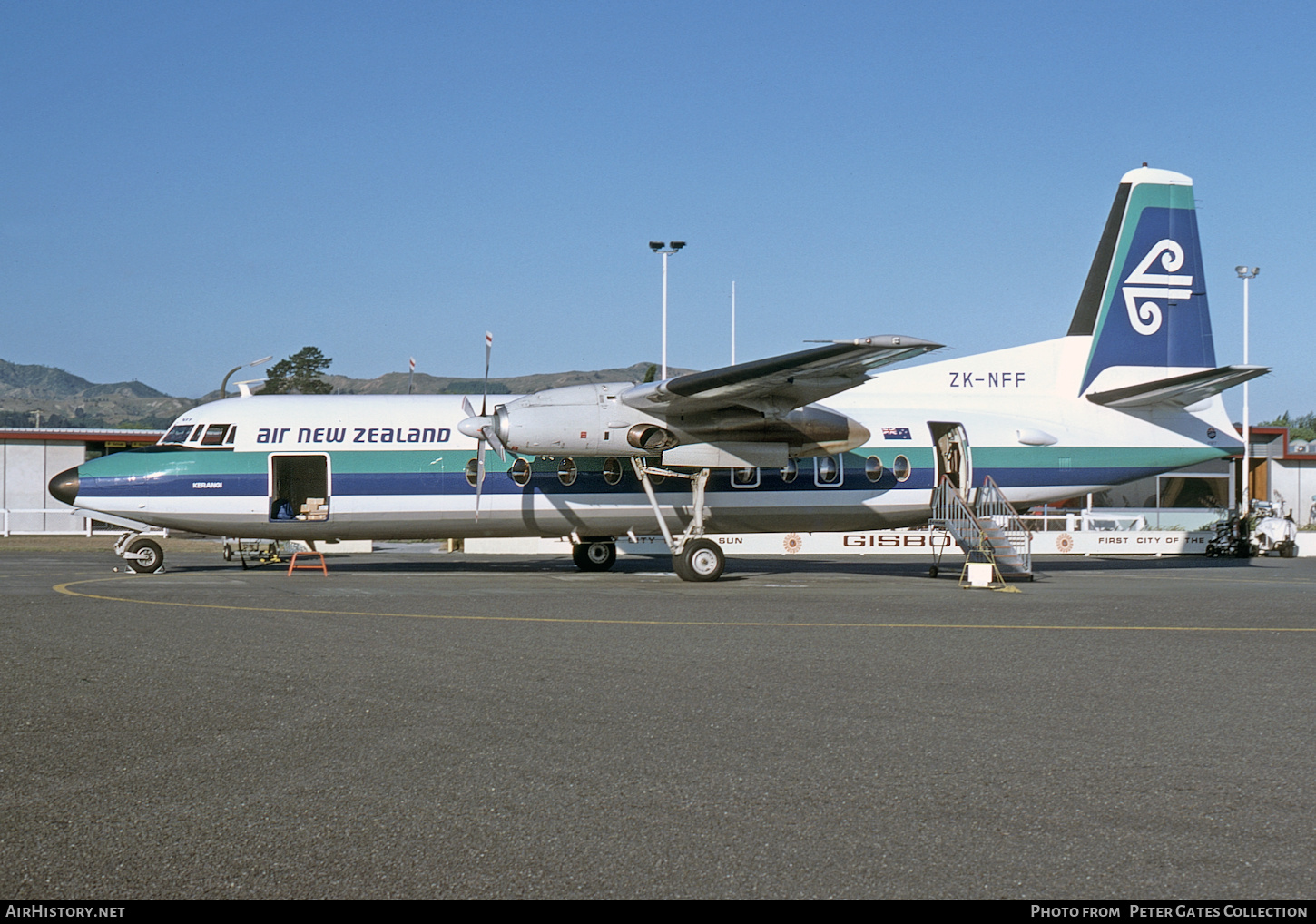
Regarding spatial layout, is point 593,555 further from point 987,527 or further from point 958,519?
point 987,527

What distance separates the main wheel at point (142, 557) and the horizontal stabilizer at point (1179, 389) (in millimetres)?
18925

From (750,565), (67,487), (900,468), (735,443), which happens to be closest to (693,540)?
(735,443)

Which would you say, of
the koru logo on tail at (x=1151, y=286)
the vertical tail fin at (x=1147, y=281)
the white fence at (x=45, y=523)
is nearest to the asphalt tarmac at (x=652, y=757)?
the vertical tail fin at (x=1147, y=281)

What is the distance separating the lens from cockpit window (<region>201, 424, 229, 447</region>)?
1944 centimetres

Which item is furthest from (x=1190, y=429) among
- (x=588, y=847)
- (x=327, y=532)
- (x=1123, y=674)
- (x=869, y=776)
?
(x=588, y=847)

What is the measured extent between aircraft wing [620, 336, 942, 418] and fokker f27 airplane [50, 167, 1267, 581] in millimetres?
52

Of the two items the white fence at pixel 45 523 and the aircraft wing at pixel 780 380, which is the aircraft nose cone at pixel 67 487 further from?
the white fence at pixel 45 523

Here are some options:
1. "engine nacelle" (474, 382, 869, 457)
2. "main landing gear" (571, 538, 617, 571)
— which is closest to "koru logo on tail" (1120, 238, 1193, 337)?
"engine nacelle" (474, 382, 869, 457)

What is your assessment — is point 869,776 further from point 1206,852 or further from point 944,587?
point 944,587

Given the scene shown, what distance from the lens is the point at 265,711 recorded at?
22.8 feet

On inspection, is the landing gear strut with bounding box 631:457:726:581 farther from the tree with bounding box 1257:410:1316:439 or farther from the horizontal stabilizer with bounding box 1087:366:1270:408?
the tree with bounding box 1257:410:1316:439

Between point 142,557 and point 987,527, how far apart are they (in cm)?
1576

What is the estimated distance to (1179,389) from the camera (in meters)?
20.6

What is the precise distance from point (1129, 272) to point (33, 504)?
1616 inches
